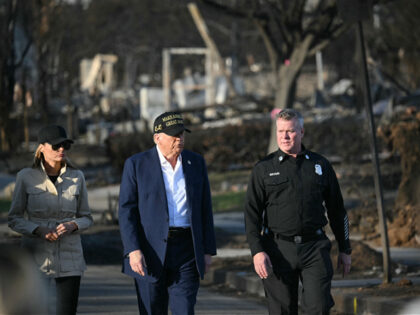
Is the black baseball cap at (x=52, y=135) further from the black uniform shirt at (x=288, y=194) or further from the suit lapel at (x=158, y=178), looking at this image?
the black uniform shirt at (x=288, y=194)

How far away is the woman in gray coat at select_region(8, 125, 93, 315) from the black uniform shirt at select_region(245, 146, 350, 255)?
1195 mm

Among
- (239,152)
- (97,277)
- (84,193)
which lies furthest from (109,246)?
(239,152)

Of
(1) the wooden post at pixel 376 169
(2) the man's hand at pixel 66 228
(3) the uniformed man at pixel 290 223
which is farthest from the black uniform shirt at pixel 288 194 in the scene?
(1) the wooden post at pixel 376 169

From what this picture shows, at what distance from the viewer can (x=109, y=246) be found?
14242 mm

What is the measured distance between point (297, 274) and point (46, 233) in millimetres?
1714

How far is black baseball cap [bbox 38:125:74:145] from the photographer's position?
6930 millimetres

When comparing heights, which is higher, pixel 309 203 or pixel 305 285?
pixel 309 203

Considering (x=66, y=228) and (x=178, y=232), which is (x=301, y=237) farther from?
(x=66, y=228)

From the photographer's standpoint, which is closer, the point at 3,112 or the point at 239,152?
the point at 239,152

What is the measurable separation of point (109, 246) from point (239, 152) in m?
11.0

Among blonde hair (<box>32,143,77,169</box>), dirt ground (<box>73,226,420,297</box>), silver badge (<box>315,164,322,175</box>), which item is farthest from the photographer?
dirt ground (<box>73,226,420,297</box>)

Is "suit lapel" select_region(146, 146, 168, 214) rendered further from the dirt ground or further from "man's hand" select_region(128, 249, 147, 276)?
the dirt ground

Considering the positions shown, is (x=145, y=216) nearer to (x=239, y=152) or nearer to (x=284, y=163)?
(x=284, y=163)

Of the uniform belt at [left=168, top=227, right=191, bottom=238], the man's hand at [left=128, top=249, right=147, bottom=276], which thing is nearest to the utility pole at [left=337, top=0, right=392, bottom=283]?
the uniform belt at [left=168, top=227, right=191, bottom=238]
